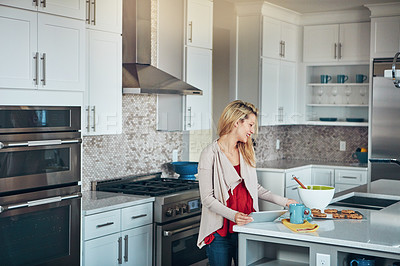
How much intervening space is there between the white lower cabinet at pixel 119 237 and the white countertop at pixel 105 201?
3cm

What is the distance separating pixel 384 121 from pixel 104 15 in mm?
3463

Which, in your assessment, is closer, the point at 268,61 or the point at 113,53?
the point at 113,53

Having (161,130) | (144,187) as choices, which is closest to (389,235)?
(144,187)

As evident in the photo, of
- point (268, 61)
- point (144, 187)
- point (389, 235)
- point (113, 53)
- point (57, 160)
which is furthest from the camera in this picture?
point (268, 61)

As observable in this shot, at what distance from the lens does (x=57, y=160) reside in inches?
136

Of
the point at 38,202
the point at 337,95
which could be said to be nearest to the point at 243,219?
the point at 38,202

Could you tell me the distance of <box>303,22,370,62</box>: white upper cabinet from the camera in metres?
6.48

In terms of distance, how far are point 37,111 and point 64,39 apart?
51 centimetres

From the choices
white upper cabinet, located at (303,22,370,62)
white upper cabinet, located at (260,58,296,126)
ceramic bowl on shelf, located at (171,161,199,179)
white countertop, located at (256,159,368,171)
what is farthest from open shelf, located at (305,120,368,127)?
ceramic bowl on shelf, located at (171,161,199,179)

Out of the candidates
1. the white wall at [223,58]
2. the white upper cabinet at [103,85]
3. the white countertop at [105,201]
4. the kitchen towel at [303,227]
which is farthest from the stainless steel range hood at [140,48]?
the kitchen towel at [303,227]

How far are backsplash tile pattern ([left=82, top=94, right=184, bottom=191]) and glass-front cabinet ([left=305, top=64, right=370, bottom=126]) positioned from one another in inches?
89.4

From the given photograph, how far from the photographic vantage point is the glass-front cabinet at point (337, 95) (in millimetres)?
6684

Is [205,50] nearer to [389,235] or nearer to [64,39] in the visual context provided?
[64,39]

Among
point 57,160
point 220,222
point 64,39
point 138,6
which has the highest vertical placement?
point 138,6
